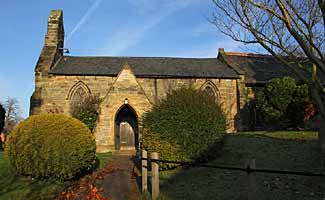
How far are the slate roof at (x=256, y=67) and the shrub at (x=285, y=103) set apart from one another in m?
4.63

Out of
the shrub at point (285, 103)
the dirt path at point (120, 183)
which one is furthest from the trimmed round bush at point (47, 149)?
the shrub at point (285, 103)

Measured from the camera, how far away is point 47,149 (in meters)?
9.80

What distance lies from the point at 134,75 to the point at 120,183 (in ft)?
36.5

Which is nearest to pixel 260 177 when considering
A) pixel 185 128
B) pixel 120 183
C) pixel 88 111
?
pixel 185 128

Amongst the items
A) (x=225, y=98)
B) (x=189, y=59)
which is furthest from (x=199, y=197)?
(x=189, y=59)

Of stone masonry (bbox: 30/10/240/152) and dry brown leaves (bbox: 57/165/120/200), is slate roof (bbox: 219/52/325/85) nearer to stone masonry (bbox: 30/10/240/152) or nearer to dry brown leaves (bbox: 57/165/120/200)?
stone masonry (bbox: 30/10/240/152)

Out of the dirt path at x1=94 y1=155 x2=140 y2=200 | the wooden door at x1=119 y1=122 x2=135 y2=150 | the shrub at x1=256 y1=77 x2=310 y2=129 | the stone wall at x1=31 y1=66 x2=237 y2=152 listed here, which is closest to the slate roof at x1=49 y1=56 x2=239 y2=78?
the stone wall at x1=31 y1=66 x2=237 y2=152

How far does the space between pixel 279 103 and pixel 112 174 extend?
42.9 feet

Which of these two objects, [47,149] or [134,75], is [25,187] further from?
[134,75]

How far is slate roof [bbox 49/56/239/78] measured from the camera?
23625mm

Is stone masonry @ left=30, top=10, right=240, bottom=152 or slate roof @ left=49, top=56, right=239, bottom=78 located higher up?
slate roof @ left=49, top=56, right=239, bottom=78

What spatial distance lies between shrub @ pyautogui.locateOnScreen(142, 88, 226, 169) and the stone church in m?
7.84

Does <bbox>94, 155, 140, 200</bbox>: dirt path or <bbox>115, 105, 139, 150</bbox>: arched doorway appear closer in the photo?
<bbox>94, 155, 140, 200</bbox>: dirt path

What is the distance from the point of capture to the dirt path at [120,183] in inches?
328
